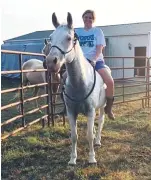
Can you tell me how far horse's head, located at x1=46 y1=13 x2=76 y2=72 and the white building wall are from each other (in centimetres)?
1647

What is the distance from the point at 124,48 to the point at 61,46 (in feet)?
60.1

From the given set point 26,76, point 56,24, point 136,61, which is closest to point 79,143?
point 56,24

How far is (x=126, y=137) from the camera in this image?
5719 mm

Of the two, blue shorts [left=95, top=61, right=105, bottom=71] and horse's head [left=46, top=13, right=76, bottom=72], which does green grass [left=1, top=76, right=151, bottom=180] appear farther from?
horse's head [left=46, top=13, right=76, bottom=72]

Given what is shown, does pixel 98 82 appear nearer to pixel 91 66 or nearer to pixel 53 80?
pixel 91 66

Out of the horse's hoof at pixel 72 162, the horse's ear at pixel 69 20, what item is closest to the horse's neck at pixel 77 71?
the horse's ear at pixel 69 20

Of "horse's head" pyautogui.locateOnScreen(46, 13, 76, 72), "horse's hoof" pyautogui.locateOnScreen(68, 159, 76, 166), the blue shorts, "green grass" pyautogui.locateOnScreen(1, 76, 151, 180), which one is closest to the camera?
"horse's head" pyautogui.locateOnScreen(46, 13, 76, 72)

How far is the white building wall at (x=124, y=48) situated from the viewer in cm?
2064

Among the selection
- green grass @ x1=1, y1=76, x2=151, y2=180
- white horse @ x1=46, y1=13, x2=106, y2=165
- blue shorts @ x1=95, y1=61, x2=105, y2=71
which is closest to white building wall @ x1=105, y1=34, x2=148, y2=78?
green grass @ x1=1, y1=76, x2=151, y2=180

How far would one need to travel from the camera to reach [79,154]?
4.63 metres

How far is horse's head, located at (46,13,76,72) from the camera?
3.37m

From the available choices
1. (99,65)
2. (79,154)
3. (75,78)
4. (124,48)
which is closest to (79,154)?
(79,154)

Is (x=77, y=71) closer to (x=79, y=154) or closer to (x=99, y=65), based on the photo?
(x=99, y=65)

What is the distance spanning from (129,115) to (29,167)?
169 inches
